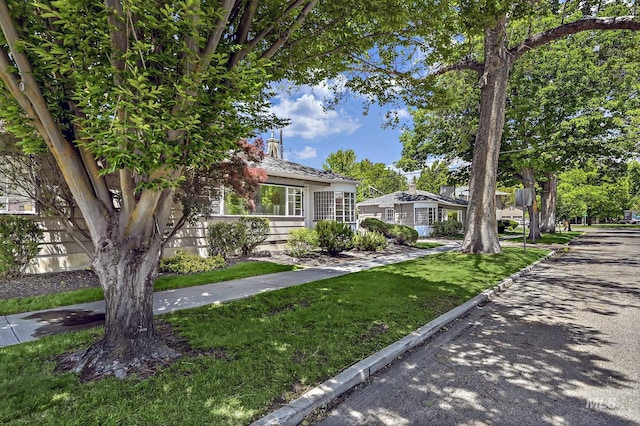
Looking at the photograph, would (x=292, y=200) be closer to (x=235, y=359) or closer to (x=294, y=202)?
(x=294, y=202)

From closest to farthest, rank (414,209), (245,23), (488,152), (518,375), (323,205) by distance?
(518,375) < (245,23) < (488,152) < (323,205) < (414,209)

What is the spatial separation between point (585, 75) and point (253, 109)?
20352 mm

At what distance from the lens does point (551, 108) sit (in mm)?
17844

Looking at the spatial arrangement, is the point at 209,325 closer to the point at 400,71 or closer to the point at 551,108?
the point at 400,71

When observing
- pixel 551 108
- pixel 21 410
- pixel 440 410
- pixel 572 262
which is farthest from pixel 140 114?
pixel 551 108

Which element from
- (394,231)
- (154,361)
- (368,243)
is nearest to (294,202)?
(368,243)

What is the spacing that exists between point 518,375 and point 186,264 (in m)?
7.84

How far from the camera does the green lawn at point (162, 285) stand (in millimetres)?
5699

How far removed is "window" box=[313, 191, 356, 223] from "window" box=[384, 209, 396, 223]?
14738 mm

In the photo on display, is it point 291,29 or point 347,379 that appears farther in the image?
point 291,29

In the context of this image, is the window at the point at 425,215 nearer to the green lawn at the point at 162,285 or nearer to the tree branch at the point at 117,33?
the green lawn at the point at 162,285

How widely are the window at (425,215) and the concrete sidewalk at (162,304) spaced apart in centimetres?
1977

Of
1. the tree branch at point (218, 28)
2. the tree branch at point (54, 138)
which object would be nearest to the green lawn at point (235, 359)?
the tree branch at point (54, 138)

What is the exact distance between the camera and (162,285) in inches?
289
